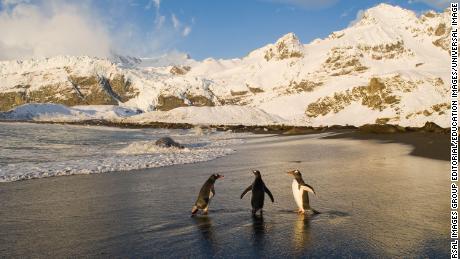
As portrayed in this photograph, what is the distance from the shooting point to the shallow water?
835cm

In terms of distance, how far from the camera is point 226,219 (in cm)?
1074

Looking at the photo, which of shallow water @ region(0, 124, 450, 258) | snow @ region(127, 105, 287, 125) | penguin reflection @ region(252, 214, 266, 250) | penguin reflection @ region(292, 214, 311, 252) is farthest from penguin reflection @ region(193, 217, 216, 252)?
snow @ region(127, 105, 287, 125)

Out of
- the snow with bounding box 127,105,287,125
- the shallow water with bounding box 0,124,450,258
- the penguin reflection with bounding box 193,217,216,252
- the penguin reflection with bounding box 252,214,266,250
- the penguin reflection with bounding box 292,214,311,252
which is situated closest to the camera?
the shallow water with bounding box 0,124,450,258

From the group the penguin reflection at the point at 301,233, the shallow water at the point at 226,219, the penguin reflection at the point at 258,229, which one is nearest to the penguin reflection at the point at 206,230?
the shallow water at the point at 226,219

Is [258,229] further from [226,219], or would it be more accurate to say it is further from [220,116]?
[220,116]

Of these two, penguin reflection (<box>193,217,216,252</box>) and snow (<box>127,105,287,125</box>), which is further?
snow (<box>127,105,287,125</box>)

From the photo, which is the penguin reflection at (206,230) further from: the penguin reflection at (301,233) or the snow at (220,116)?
the snow at (220,116)

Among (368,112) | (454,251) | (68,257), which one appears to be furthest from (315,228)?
(368,112)

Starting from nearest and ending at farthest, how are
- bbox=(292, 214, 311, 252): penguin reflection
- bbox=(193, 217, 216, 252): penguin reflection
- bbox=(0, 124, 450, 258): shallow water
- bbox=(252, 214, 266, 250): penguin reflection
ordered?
bbox=(0, 124, 450, 258): shallow water
bbox=(292, 214, 311, 252): penguin reflection
bbox=(193, 217, 216, 252): penguin reflection
bbox=(252, 214, 266, 250): penguin reflection

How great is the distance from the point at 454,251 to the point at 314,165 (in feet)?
44.6

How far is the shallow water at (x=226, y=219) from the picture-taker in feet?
27.4

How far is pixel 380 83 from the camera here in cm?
16250

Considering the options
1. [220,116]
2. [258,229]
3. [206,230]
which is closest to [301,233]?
[258,229]

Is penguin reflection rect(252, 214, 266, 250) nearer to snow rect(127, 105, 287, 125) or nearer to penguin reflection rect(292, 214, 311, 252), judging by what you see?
penguin reflection rect(292, 214, 311, 252)
